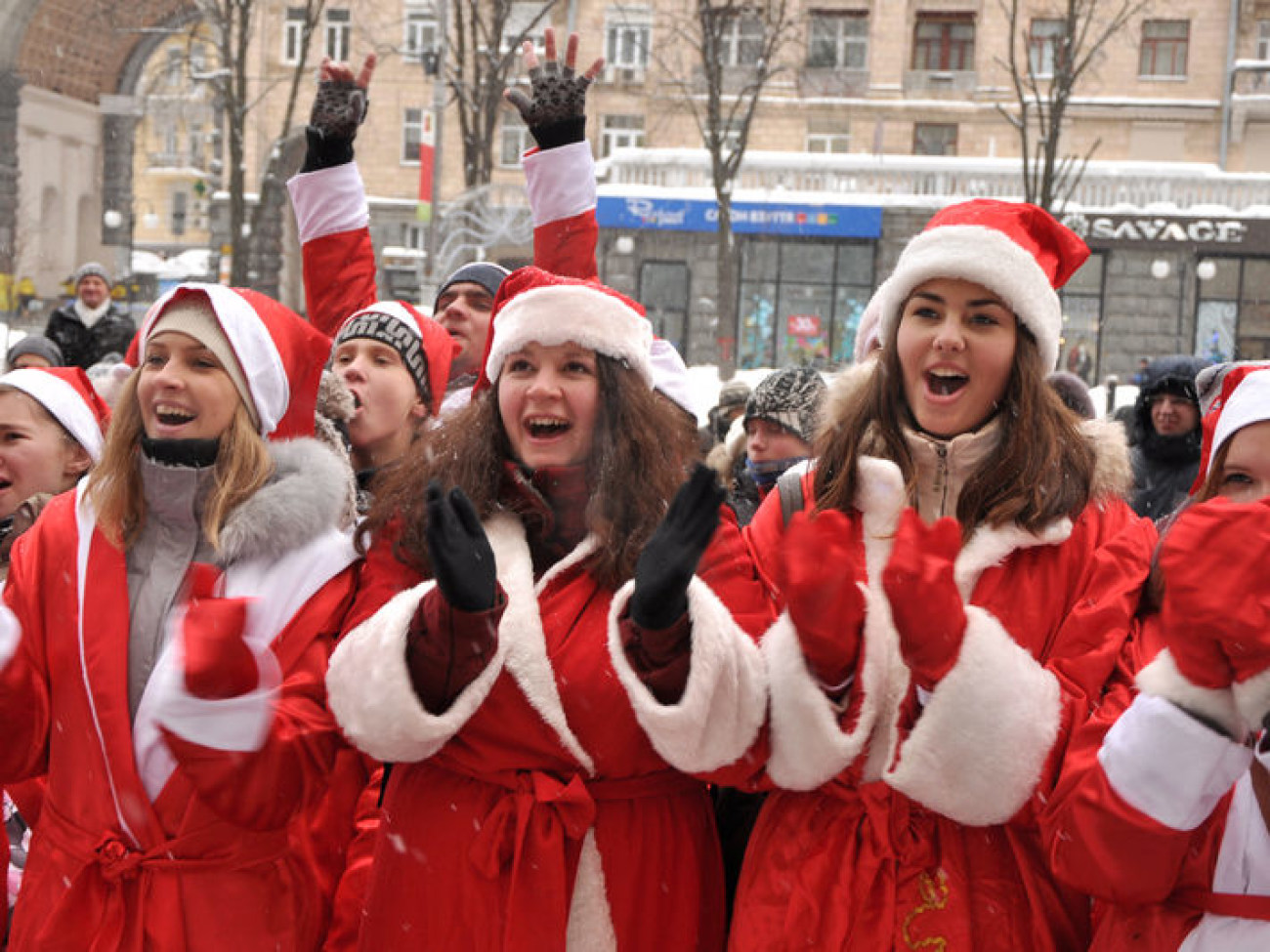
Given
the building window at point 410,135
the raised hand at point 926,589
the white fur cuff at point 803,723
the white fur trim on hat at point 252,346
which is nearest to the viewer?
the raised hand at point 926,589

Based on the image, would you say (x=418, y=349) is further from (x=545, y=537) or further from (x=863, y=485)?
(x=863, y=485)

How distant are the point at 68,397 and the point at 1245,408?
2922 mm

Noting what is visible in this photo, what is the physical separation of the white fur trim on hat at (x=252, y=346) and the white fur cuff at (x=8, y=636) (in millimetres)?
613

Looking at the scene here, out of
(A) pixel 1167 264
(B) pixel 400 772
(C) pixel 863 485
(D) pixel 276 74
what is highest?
(D) pixel 276 74

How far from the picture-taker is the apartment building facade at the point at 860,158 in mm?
26406

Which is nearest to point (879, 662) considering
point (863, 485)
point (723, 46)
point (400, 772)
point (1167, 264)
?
point (863, 485)

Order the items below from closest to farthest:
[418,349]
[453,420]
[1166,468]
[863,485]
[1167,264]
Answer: [863,485], [453,420], [418,349], [1166,468], [1167,264]

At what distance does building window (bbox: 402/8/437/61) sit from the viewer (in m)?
36.8

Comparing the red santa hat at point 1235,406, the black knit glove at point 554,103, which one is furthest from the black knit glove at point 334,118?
the red santa hat at point 1235,406

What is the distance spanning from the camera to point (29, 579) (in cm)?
278

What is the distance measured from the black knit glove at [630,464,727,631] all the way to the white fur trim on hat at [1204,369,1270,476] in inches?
37.4

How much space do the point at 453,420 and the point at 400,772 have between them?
74cm

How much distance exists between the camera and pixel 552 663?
2.64 m

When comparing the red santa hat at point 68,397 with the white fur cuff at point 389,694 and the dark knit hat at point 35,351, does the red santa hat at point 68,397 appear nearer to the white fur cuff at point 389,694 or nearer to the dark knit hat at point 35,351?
the white fur cuff at point 389,694
